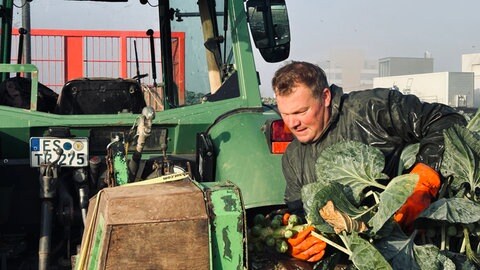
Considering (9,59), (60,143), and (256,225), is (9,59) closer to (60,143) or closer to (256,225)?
(60,143)

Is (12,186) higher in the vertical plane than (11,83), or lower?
lower

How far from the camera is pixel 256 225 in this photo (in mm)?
2994

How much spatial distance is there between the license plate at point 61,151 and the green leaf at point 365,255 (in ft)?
5.89

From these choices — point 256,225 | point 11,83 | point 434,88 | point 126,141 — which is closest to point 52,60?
point 11,83

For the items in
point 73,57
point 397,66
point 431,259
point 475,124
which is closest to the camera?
point 431,259

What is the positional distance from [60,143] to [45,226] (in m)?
0.45

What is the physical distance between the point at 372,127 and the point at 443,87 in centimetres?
2868

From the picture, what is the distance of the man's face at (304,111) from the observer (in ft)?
10.5

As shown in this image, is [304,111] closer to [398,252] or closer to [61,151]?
[398,252]

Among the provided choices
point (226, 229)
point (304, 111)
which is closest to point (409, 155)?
point (304, 111)

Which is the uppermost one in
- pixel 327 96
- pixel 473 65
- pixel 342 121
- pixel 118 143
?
pixel 473 65

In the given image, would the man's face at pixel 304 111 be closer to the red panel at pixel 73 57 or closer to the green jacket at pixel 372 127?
the green jacket at pixel 372 127

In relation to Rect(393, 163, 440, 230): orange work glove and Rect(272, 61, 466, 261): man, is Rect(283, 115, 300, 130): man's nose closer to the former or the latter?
Rect(272, 61, 466, 261): man

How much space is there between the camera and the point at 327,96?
3346 millimetres
